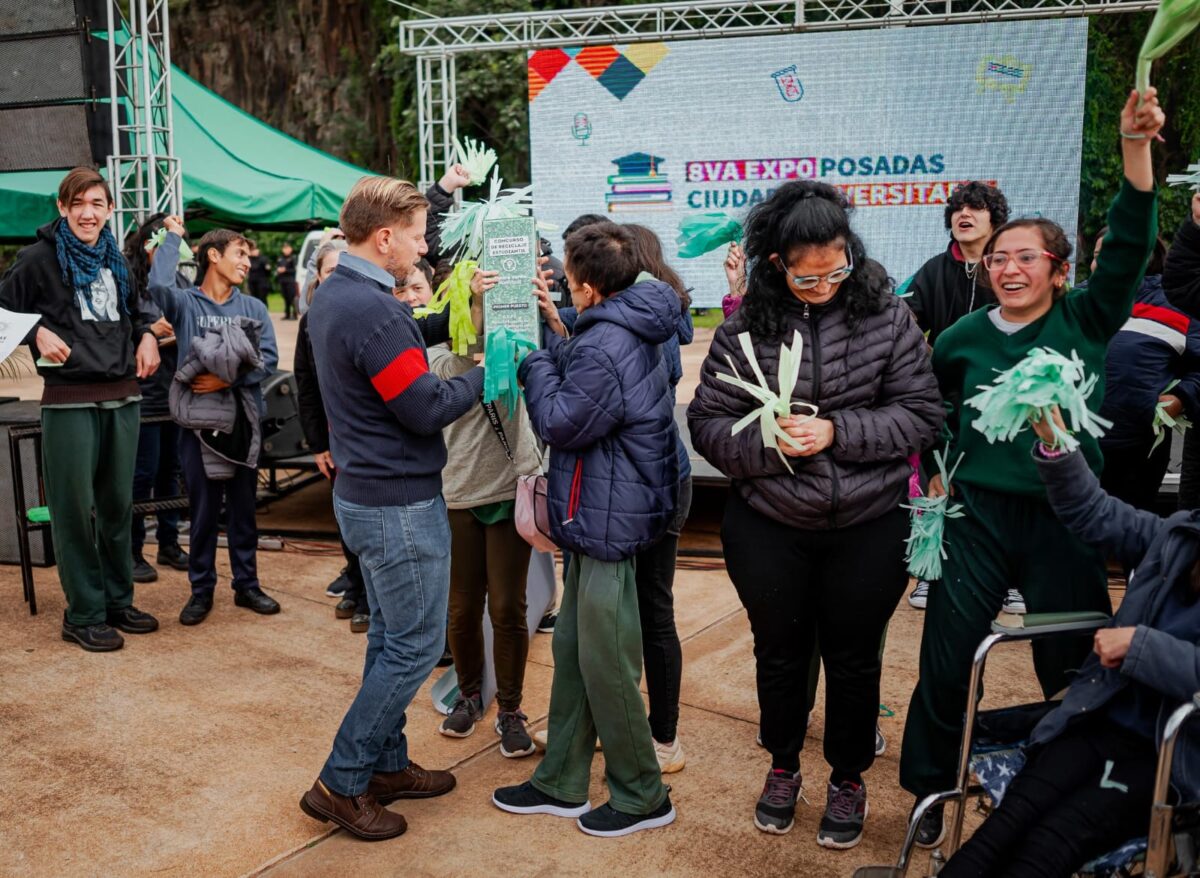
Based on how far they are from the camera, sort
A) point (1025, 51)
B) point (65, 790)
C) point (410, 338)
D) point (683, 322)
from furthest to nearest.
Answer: point (1025, 51) < point (683, 322) < point (65, 790) < point (410, 338)

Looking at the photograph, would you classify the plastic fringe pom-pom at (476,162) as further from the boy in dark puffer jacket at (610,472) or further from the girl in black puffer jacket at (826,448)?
the girl in black puffer jacket at (826,448)

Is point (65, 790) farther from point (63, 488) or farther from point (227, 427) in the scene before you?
point (227, 427)

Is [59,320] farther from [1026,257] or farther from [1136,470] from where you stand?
[1136,470]

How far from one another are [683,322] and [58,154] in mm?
4671

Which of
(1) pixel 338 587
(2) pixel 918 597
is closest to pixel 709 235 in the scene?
(2) pixel 918 597

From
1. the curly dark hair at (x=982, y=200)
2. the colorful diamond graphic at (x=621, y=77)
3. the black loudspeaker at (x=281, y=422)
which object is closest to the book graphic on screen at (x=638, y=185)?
the colorful diamond graphic at (x=621, y=77)

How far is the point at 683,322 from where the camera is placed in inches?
150

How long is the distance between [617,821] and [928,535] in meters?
1.14

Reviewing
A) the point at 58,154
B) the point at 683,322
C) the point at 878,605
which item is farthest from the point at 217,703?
the point at 58,154

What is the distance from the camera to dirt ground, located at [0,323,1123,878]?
9.44 ft

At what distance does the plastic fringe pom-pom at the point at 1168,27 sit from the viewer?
85.8 inches

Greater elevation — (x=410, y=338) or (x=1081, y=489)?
(x=410, y=338)

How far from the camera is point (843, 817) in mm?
2914

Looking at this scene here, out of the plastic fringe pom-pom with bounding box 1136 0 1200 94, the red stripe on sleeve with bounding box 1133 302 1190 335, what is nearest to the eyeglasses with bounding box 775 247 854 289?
the plastic fringe pom-pom with bounding box 1136 0 1200 94
